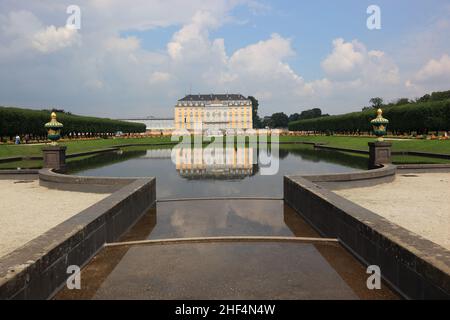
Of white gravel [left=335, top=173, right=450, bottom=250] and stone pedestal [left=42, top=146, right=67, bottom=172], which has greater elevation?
stone pedestal [left=42, top=146, right=67, bottom=172]

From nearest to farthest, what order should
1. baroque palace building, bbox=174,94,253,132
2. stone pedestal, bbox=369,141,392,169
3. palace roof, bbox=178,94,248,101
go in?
stone pedestal, bbox=369,141,392,169 → baroque palace building, bbox=174,94,253,132 → palace roof, bbox=178,94,248,101

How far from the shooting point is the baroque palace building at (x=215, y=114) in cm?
12475

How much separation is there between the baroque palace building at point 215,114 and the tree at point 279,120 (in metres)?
26.8

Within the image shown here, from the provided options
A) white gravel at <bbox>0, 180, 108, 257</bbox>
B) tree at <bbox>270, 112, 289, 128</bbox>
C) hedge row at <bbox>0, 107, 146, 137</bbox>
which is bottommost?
white gravel at <bbox>0, 180, 108, 257</bbox>

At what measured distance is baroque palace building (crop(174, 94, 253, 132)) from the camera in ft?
409

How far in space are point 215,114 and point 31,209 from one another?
118 meters

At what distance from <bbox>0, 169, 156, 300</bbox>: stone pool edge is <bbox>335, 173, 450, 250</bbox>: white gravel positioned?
16.9 feet

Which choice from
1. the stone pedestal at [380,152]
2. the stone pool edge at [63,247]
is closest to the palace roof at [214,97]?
the stone pedestal at [380,152]

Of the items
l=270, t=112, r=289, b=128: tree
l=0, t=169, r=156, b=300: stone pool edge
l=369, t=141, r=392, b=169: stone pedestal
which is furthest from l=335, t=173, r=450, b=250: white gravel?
l=270, t=112, r=289, b=128: tree

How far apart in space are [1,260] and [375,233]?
4575 mm

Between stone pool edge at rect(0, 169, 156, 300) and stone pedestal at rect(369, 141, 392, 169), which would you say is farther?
stone pedestal at rect(369, 141, 392, 169)

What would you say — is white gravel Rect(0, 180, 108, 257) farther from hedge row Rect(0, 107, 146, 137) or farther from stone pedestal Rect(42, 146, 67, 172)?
hedge row Rect(0, 107, 146, 137)
